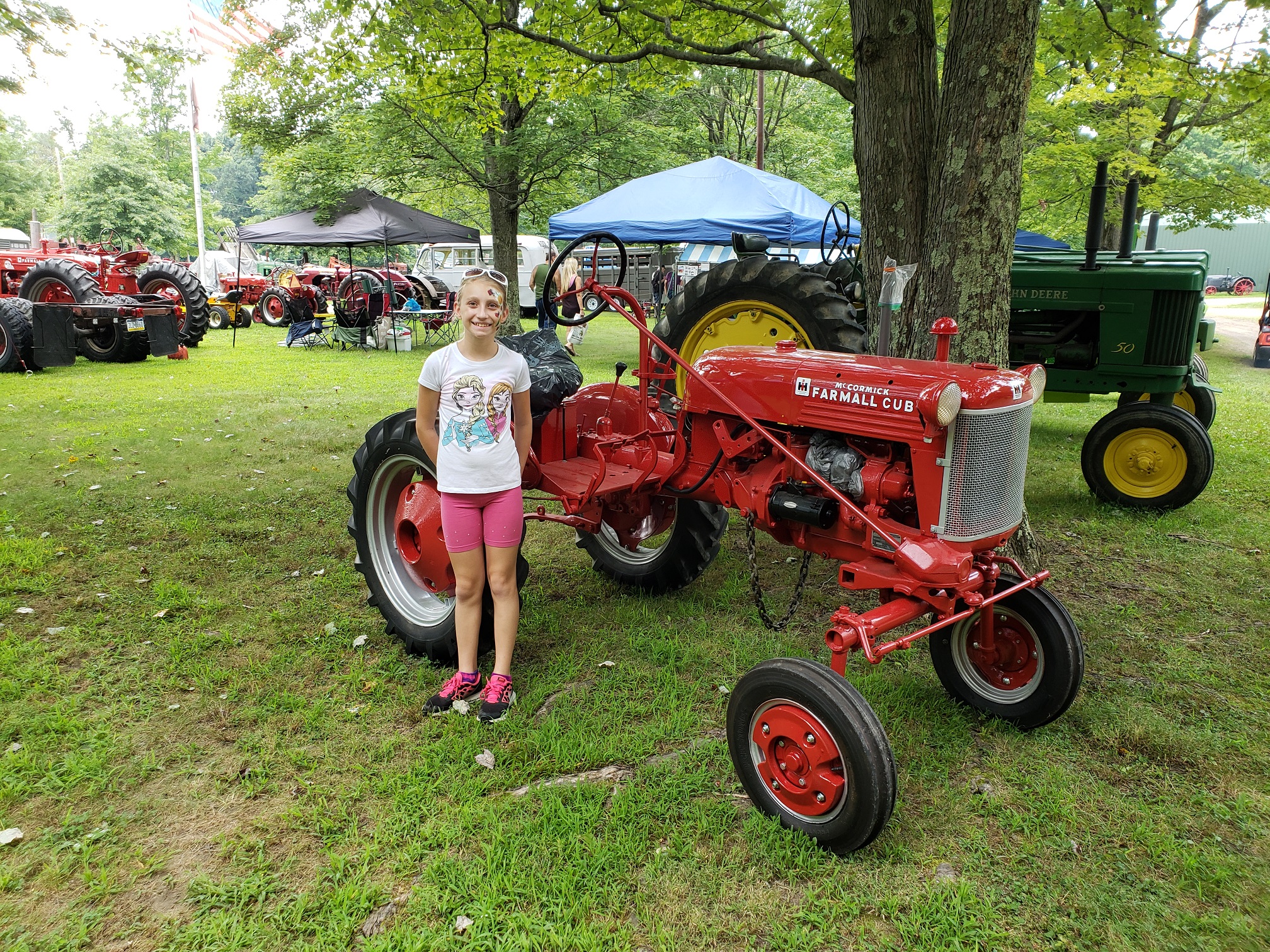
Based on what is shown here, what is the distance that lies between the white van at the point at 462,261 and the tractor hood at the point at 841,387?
21371 mm

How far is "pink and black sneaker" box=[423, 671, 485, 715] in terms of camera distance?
3176mm

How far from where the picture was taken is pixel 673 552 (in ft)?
14.2

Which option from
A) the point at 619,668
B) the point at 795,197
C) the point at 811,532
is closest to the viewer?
the point at 811,532

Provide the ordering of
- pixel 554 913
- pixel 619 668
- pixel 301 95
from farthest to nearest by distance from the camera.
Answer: pixel 301 95
pixel 619 668
pixel 554 913

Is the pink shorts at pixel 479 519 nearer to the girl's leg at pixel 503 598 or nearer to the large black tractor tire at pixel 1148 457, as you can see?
the girl's leg at pixel 503 598

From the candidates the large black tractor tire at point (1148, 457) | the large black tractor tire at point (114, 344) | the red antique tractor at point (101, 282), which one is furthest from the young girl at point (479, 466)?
the red antique tractor at point (101, 282)

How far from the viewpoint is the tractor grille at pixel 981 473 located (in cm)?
272

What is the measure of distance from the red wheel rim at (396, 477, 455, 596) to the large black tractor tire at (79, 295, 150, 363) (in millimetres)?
Answer: 11035

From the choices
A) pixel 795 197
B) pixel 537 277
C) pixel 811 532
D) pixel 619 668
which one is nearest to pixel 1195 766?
pixel 811 532

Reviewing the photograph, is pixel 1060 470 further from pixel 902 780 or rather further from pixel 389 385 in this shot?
pixel 389 385

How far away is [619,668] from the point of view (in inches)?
142

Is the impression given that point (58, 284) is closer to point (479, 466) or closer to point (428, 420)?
point (428, 420)

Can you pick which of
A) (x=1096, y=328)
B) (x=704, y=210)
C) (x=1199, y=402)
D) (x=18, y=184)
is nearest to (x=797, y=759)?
(x=1096, y=328)

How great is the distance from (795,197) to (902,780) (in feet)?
37.0
